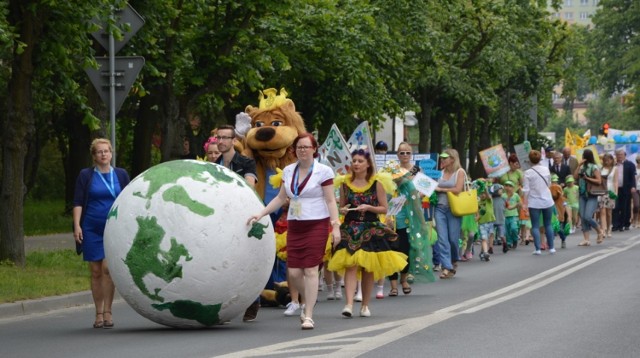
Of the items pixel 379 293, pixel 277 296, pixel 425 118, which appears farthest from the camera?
pixel 425 118

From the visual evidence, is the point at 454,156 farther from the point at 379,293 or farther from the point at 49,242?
the point at 49,242

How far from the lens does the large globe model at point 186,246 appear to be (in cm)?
1232

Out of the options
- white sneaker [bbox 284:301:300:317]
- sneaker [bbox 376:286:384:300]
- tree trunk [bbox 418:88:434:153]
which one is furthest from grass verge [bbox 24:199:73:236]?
white sneaker [bbox 284:301:300:317]

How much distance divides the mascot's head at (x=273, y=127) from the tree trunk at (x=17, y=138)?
4.78m

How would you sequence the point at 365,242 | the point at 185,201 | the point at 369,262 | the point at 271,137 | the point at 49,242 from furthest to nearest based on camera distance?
the point at 49,242 < the point at 271,137 < the point at 365,242 < the point at 369,262 < the point at 185,201

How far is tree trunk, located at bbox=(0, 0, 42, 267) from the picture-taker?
20.3m

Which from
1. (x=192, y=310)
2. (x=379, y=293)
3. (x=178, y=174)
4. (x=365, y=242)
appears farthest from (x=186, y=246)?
(x=379, y=293)

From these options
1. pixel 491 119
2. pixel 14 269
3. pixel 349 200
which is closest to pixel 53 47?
pixel 14 269

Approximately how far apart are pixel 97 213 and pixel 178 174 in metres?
1.18

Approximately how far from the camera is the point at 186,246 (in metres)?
12.3

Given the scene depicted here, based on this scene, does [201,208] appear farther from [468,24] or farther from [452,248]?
[468,24]

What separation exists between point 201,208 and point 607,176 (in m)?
21.7

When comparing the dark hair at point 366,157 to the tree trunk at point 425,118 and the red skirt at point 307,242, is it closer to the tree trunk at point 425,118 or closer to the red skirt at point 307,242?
the red skirt at point 307,242

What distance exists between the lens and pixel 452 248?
2058 centimetres
